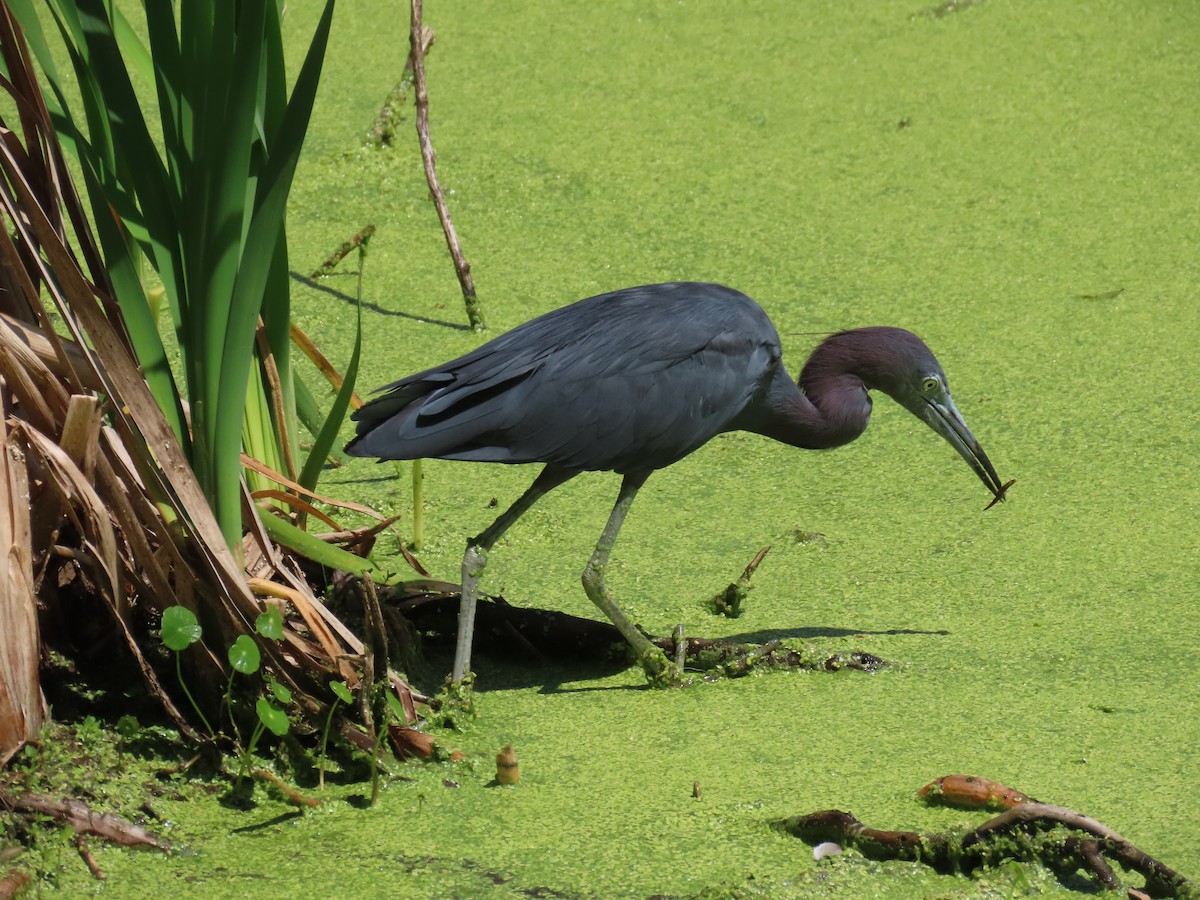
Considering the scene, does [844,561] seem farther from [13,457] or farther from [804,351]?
[13,457]

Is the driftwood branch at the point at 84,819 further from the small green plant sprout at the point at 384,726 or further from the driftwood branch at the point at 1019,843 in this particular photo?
the driftwood branch at the point at 1019,843

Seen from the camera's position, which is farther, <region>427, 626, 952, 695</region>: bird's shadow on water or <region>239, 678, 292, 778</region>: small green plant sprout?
<region>427, 626, 952, 695</region>: bird's shadow on water

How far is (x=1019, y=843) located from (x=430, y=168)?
2.49 metres

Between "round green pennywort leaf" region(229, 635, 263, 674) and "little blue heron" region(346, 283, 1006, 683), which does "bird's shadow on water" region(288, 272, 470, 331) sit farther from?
"round green pennywort leaf" region(229, 635, 263, 674)

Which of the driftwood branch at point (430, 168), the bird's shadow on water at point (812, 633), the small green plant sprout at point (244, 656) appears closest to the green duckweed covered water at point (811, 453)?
the bird's shadow on water at point (812, 633)

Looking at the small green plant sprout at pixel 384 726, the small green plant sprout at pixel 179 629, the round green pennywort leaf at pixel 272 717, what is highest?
the small green plant sprout at pixel 179 629

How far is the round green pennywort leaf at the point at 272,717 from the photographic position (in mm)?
2301

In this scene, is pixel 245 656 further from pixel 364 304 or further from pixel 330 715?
pixel 364 304

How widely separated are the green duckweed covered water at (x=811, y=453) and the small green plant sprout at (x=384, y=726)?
45 mm

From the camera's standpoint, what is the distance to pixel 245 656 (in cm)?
231

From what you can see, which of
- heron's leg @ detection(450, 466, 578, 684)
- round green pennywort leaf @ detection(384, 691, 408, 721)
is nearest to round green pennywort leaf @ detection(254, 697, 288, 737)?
round green pennywort leaf @ detection(384, 691, 408, 721)

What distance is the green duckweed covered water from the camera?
2428mm

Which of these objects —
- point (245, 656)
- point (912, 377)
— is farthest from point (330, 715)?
point (912, 377)

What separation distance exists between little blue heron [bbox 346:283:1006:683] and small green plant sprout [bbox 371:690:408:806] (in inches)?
11.9
